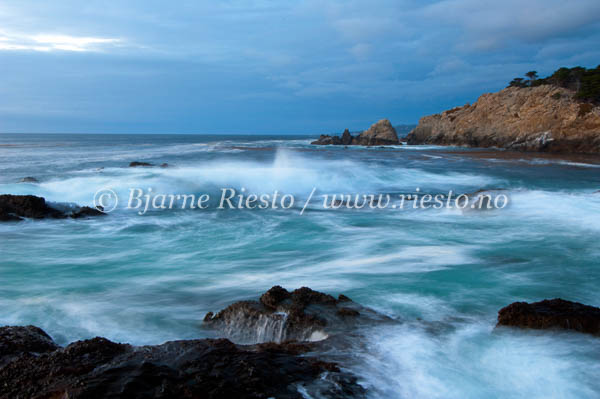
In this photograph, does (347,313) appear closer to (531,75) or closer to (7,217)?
(7,217)

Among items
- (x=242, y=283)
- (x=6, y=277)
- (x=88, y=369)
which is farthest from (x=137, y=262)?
(x=88, y=369)

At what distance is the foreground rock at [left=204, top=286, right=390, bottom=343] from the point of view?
12.6ft

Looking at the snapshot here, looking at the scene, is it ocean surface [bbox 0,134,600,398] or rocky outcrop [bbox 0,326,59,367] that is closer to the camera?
rocky outcrop [bbox 0,326,59,367]

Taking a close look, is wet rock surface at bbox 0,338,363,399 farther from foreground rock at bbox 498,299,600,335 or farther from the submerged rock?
foreground rock at bbox 498,299,600,335

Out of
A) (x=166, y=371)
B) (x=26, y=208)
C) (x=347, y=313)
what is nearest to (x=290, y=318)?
(x=347, y=313)

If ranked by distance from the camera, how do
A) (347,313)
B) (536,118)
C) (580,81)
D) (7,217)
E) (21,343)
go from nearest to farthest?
1. (21,343)
2. (347,313)
3. (7,217)
4. (536,118)
5. (580,81)

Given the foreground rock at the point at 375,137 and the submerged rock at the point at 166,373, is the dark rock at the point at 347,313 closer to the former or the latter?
the submerged rock at the point at 166,373

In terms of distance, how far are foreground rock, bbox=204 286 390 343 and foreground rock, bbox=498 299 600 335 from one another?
1284 mm

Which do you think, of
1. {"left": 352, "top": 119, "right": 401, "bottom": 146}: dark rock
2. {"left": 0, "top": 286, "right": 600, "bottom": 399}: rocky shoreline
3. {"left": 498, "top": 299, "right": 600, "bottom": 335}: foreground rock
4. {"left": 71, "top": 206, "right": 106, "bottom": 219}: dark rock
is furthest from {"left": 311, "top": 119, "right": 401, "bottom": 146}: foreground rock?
{"left": 0, "top": 286, "right": 600, "bottom": 399}: rocky shoreline

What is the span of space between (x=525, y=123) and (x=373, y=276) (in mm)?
39518

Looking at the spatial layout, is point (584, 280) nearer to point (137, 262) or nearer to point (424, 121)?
point (137, 262)

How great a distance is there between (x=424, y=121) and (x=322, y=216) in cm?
4974

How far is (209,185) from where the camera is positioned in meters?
16.1

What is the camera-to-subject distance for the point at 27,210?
31.7ft
